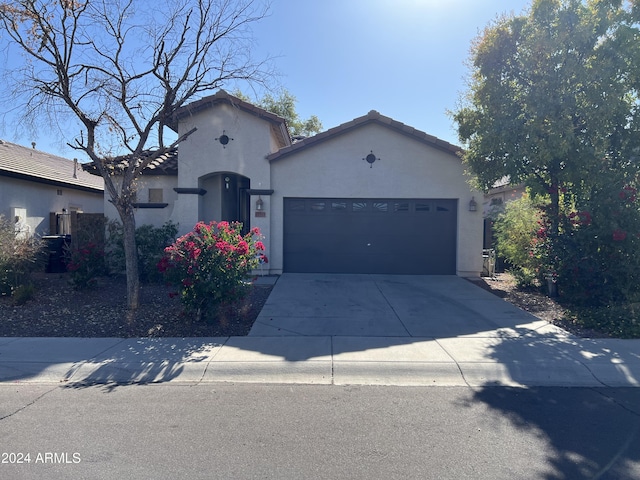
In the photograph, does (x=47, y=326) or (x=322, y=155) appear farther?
(x=322, y=155)

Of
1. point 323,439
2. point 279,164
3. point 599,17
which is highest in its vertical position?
point 599,17


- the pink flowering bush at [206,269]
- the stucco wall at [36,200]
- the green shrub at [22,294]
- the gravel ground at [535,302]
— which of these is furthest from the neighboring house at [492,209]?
the stucco wall at [36,200]

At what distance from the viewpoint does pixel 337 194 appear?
13461 millimetres

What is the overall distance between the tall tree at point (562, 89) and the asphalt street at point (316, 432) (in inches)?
216

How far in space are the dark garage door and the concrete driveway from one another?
1.03m

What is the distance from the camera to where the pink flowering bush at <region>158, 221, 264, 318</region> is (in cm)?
780

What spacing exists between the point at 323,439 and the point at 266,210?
9.77m

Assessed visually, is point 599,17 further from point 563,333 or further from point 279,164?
point 279,164

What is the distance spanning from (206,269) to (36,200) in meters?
12.6

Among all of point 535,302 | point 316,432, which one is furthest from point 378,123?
point 316,432

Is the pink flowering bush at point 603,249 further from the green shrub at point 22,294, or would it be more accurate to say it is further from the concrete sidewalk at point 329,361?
the green shrub at point 22,294

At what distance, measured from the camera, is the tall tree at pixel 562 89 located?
8938mm

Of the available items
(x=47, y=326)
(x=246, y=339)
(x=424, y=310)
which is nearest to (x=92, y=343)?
(x=47, y=326)

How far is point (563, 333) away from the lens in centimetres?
782
